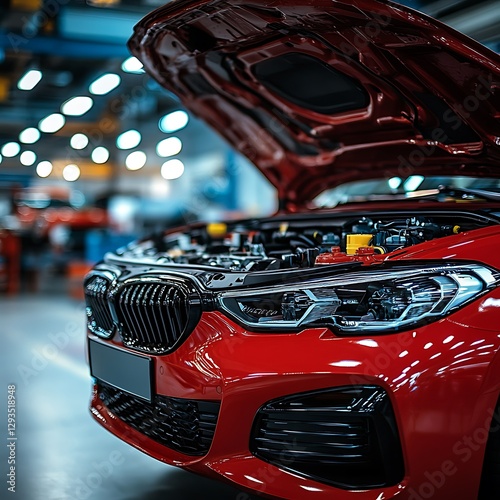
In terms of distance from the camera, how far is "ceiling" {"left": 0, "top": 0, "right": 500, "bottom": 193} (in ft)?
23.2

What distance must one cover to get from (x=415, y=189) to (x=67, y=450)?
2.12m

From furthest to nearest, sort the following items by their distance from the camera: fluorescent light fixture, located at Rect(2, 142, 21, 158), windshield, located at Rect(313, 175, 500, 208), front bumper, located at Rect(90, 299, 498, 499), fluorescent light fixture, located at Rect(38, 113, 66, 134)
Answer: fluorescent light fixture, located at Rect(2, 142, 21, 158) → fluorescent light fixture, located at Rect(38, 113, 66, 134) → windshield, located at Rect(313, 175, 500, 208) → front bumper, located at Rect(90, 299, 498, 499)

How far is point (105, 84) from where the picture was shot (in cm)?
1083

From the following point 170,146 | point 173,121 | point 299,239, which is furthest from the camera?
point 170,146

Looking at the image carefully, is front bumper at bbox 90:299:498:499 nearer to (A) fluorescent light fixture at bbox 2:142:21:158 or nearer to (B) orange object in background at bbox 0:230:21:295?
(B) orange object in background at bbox 0:230:21:295

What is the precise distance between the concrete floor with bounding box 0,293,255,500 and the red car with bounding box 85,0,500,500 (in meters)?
0.31

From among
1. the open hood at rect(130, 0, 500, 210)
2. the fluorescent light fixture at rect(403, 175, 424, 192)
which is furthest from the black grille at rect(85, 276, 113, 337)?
the fluorescent light fixture at rect(403, 175, 424, 192)

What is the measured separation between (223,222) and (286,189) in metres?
0.52

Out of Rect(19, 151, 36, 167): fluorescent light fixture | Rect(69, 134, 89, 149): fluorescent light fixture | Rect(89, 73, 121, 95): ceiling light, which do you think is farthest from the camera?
Rect(19, 151, 36, 167): fluorescent light fixture

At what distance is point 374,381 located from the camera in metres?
1.54

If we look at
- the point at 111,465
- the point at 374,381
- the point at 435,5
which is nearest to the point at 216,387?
the point at 374,381

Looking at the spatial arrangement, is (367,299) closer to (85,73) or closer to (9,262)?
(9,262)

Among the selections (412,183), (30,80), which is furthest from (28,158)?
(412,183)

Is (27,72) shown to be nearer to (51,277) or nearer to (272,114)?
(51,277)
